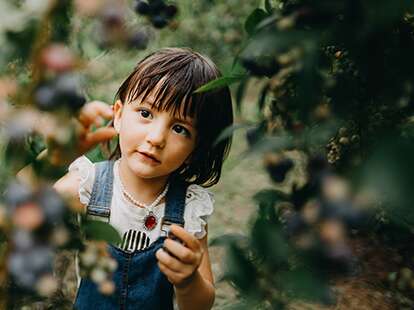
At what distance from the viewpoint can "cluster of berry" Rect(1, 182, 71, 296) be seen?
0.55 m

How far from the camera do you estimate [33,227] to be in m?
0.56

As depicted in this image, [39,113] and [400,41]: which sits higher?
[400,41]

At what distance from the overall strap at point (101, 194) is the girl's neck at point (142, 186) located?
4cm

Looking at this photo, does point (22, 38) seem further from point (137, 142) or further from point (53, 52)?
point (137, 142)

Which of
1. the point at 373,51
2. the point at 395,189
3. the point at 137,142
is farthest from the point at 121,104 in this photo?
the point at 395,189

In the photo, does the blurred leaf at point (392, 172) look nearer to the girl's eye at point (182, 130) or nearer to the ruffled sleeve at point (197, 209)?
the girl's eye at point (182, 130)

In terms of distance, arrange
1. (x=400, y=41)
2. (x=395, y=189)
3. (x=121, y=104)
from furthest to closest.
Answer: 1. (x=121, y=104)
2. (x=400, y=41)
3. (x=395, y=189)

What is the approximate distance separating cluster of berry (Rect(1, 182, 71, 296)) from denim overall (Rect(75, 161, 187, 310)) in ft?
2.11

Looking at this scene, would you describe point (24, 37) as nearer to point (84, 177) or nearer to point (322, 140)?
point (322, 140)

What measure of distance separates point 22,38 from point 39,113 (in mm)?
78

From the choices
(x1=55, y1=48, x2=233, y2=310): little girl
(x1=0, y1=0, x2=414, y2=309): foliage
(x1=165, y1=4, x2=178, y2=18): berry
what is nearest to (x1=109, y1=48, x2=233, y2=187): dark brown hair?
(x1=55, y1=48, x2=233, y2=310): little girl

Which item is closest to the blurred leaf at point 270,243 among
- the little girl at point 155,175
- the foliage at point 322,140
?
the foliage at point 322,140

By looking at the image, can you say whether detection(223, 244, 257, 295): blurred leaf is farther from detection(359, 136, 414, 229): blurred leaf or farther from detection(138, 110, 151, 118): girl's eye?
detection(138, 110, 151, 118): girl's eye

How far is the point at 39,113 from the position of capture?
58 cm
